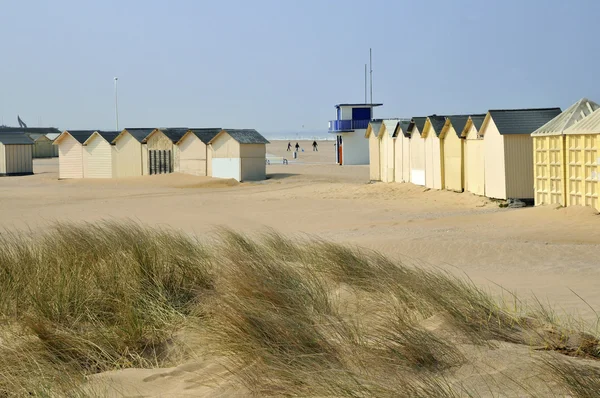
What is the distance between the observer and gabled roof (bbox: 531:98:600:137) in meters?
20.0

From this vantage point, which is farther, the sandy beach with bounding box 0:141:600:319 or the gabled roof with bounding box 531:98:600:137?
the gabled roof with bounding box 531:98:600:137

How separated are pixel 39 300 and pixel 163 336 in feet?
3.99

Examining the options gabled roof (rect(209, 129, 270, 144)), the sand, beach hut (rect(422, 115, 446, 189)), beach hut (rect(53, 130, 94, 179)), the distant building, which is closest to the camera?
the sand

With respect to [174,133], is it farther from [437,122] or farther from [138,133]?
[437,122]

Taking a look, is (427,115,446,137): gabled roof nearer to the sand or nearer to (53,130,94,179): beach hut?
the sand

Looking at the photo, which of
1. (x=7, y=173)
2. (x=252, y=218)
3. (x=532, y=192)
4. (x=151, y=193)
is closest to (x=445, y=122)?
(x=532, y=192)

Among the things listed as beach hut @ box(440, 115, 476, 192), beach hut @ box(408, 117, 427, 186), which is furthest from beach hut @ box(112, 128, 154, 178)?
beach hut @ box(440, 115, 476, 192)

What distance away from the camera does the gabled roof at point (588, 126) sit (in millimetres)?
18116

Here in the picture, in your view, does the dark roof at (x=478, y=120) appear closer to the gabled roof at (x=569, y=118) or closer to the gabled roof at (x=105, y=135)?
the gabled roof at (x=569, y=118)

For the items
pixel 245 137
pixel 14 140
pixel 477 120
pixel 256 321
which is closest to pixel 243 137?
pixel 245 137

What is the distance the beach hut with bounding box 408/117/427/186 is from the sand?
1.99 feet

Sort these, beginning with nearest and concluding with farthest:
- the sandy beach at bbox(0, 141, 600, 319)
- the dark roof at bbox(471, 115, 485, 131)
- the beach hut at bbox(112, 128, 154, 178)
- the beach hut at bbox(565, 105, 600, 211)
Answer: the sandy beach at bbox(0, 141, 600, 319) → the beach hut at bbox(565, 105, 600, 211) → the dark roof at bbox(471, 115, 485, 131) → the beach hut at bbox(112, 128, 154, 178)

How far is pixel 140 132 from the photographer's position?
41812 mm

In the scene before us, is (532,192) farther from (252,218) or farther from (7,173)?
(7,173)
